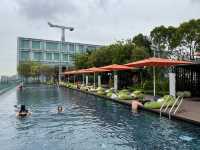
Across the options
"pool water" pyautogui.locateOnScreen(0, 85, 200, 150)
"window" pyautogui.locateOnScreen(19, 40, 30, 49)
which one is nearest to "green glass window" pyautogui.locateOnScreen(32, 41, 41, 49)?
"window" pyautogui.locateOnScreen(19, 40, 30, 49)

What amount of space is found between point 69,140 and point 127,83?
25.9 meters

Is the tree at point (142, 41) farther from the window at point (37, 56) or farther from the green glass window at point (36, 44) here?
the window at point (37, 56)

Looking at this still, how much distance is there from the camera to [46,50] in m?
99.7

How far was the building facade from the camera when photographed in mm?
94500

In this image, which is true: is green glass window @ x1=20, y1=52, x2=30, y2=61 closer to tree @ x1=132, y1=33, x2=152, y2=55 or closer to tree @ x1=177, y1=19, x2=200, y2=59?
tree @ x1=132, y1=33, x2=152, y2=55

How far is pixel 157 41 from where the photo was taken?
42000 mm

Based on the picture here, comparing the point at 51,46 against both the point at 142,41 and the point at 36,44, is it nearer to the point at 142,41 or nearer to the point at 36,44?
the point at 36,44

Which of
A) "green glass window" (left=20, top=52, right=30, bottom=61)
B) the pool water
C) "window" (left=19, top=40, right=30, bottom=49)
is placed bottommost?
the pool water

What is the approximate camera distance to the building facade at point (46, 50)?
94.5 m

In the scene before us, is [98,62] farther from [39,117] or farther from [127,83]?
[39,117]

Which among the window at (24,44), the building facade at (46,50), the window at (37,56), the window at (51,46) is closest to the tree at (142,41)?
the building facade at (46,50)

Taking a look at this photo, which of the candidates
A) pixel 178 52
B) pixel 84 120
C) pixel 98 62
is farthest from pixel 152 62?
pixel 98 62

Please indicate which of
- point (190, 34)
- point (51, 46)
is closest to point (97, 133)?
point (190, 34)

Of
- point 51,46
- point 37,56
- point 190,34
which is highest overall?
point 51,46
